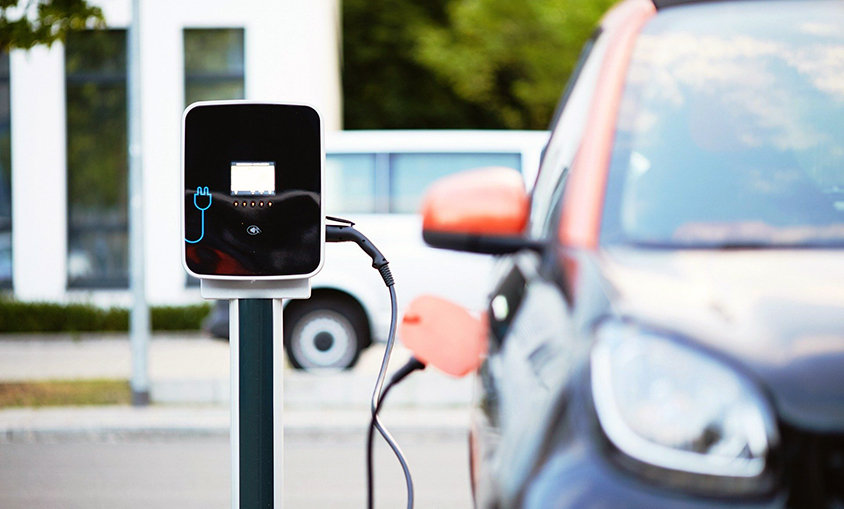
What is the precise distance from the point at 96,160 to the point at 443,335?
11.2m

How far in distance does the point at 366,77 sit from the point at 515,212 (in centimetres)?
2433

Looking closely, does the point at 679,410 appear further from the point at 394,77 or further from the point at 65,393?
the point at 394,77

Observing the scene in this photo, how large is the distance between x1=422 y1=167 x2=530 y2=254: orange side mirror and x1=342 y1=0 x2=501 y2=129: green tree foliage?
75.4ft

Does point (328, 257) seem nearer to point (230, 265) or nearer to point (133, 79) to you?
point (133, 79)

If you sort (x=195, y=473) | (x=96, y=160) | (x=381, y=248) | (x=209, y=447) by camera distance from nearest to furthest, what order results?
1. (x=195, y=473)
2. (x=209, y=447)
3. (x=381, y=248)
4. (x=96, y=160)

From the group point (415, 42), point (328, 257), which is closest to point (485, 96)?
point (415, 42)

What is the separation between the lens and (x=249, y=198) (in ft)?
6.93

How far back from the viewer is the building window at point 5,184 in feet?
39.9

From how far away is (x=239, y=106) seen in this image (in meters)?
2.11

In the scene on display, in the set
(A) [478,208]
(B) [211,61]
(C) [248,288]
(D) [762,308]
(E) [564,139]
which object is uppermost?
(B) [211,61]

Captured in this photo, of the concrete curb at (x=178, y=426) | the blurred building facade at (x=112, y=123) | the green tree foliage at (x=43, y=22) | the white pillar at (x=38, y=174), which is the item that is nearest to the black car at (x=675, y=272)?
the concrete curb at (x=178, y=426)

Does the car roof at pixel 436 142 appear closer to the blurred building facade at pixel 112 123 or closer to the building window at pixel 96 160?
the blurred building facade at pixel 112 123

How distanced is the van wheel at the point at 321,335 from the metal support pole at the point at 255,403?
617 cm

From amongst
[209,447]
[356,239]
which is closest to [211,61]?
[209,447]
